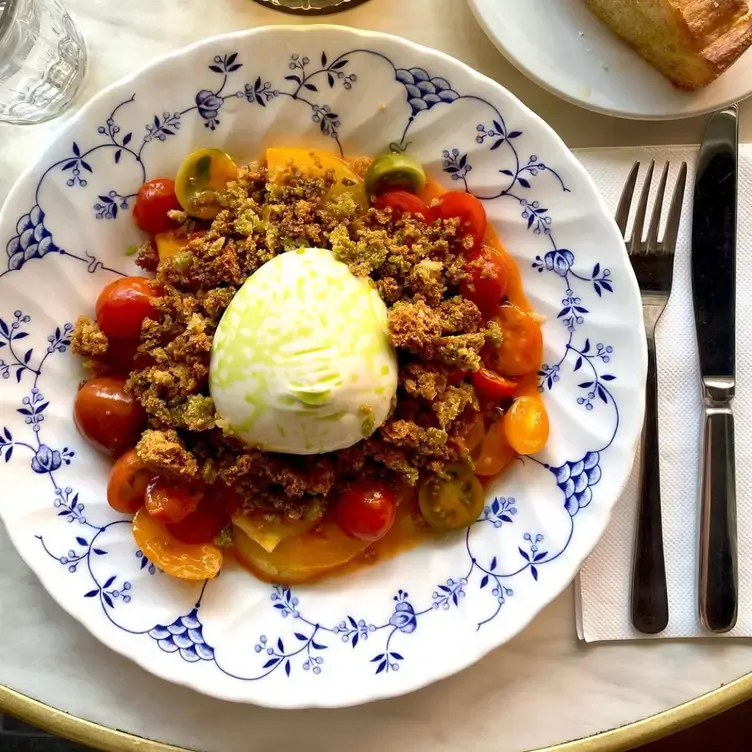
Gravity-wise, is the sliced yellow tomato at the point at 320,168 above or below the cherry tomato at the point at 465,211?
above

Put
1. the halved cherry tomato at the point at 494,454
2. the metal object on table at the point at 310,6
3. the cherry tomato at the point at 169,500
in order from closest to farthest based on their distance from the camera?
the cherry tomato at the point at 169,500
the halved cherry tomato at the point at 494,454
the metal object on table at the point at 310,6

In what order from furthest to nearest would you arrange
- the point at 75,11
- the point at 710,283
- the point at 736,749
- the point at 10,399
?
the point at 736,749 → the point at 75,11 → the point at 710,283 → the point at 10,399

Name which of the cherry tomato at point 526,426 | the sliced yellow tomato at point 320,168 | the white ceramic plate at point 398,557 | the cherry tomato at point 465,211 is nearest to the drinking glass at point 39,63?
the white ceramic plate at point 398,557

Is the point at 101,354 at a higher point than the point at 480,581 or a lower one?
higher

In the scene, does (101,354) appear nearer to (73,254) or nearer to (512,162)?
(73,254)

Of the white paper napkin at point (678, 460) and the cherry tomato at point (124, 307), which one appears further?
the white paper napkin at point (678, 460)

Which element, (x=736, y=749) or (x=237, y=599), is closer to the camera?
(x=237, y=599)

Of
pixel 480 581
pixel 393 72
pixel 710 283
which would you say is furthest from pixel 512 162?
pixel 480 581

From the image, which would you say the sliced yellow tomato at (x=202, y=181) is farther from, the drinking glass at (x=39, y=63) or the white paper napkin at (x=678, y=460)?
the white paper napkin at (x=678, y=460)
